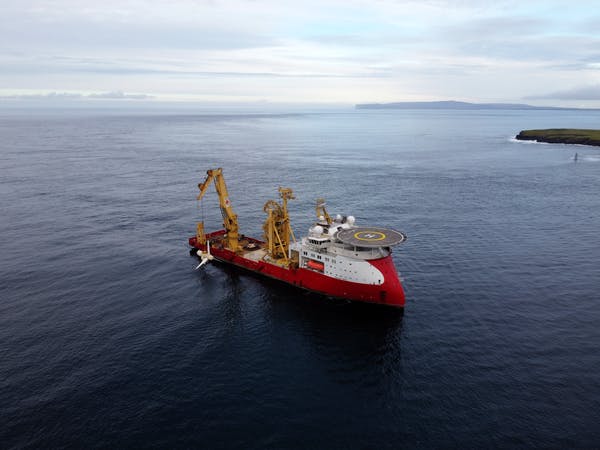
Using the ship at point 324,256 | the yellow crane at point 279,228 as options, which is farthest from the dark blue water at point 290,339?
the yellow crane at point 279,228

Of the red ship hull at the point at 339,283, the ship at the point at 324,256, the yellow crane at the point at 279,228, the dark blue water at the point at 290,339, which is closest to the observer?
the dark blue water at the point at 290,339

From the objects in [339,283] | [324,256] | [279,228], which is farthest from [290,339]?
[279,228]

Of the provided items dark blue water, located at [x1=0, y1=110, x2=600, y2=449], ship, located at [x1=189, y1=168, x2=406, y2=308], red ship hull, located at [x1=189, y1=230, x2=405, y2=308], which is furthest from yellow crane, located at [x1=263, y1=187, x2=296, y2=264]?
dark blue water, located at [x1=0, y1=110, x2=600, y2=449]

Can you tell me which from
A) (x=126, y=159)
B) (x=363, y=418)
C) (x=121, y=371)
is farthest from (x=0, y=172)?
(x=363, y=418)

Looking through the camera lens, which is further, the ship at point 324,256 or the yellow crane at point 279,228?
the yellow crane at point 279,228

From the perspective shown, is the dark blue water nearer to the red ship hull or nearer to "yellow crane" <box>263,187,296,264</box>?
the red ship hull

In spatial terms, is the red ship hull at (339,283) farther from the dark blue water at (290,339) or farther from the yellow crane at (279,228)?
the yellow crane at (279,228)

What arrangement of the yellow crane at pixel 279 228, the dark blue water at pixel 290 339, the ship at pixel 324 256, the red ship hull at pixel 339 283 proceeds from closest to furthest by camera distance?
the dark blue water at pixel 290 339, the red ship hull at pixel 339 283, the ship at pixel 324 256, the yellow crane at pixel 279 228

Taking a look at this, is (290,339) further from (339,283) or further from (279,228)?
(279,228)
